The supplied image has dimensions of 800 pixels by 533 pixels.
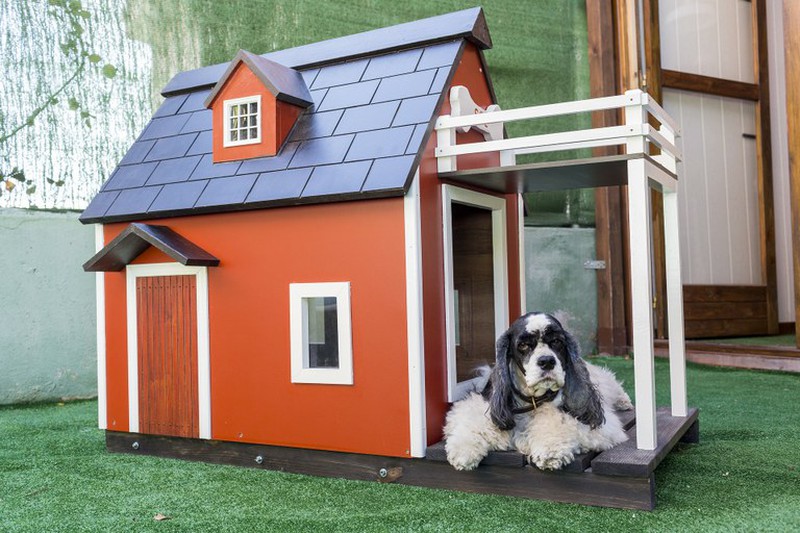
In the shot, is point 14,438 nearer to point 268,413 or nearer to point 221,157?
point 268,413

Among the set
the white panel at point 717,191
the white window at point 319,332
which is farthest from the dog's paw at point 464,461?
the white panel at point 717,191

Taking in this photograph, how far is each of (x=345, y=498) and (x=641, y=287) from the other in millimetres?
1487

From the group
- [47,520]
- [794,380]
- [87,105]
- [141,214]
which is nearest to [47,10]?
[87,105]

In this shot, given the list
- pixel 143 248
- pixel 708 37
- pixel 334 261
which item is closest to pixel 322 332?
pixel 334 261

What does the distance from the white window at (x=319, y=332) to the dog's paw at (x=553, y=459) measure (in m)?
0.96

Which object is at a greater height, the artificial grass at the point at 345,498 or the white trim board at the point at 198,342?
the white trim board at the point at 198,342

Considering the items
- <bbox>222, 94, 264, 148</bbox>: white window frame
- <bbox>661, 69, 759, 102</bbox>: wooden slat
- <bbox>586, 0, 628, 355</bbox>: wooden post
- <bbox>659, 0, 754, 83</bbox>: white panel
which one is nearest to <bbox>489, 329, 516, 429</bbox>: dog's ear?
<bbox>222, 94, 264, 148</bbox>: white window frame

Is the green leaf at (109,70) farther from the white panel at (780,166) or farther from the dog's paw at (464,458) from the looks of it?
the white panel at (780,166)

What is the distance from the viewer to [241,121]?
13.0ft

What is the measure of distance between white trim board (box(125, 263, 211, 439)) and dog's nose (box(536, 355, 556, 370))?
1.78 m

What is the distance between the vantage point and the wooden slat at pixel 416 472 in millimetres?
2863

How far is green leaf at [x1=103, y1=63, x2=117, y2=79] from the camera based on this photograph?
20.2ft

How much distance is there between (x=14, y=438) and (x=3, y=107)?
107 inches

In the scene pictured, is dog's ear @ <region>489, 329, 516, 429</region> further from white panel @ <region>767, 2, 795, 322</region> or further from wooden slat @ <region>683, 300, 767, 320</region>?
white panel @ <region>767, 2, 795, 322</region>
